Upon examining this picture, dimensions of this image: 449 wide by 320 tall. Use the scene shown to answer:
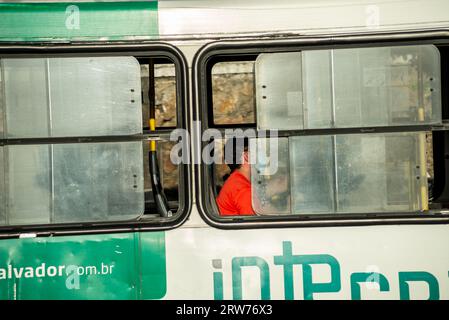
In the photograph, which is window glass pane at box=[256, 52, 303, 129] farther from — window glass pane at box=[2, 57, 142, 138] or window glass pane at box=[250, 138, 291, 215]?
window glass pane at box=[2, 57, 142, 138]

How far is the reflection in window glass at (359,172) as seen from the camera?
14.3 ft

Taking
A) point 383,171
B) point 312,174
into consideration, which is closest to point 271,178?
point 312,174

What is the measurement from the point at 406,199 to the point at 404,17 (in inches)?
48.7

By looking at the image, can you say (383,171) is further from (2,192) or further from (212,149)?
(2,192)

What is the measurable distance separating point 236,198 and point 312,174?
590 millimetres

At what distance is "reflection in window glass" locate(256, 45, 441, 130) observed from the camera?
4.36 meters

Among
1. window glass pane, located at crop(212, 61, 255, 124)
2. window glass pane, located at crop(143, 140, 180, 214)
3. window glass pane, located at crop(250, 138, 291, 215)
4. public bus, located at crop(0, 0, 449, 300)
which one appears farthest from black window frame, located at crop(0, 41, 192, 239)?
window glass pane, located at crop(212, 61, 255, 124)

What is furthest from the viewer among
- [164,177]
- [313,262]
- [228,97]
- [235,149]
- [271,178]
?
[228,97]

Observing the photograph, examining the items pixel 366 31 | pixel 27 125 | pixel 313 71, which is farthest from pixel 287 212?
pixel 27 125

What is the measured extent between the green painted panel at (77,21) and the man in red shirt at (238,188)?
99cm

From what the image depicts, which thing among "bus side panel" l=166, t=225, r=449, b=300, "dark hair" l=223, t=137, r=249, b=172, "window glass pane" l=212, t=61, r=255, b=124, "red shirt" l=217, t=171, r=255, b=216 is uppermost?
"window glass pane" l=212, t=61, r=255, b=124

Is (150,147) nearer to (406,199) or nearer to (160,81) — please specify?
(406,199)

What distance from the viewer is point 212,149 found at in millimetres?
4434

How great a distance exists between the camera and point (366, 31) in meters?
4.36
